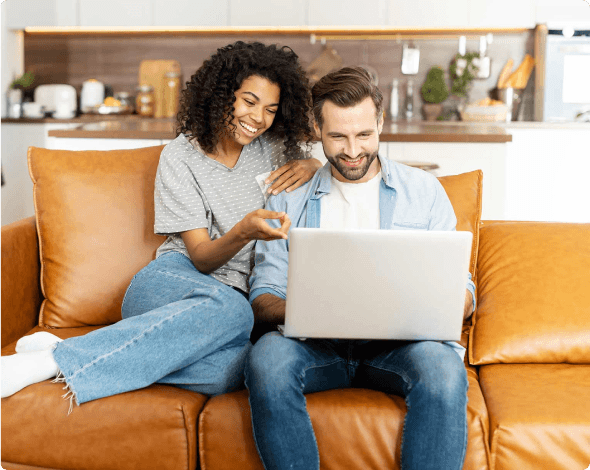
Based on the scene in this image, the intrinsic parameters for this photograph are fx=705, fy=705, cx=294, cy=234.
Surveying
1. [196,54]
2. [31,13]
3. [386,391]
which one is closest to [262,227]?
[386,391]

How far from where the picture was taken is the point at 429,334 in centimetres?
155

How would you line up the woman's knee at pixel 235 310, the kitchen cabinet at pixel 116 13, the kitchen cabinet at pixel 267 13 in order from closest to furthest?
the woman's knee at pixel 235 310 < the kitchen cabinet at pixel 267 13 < the kitchen cabinet at pixel 116 13

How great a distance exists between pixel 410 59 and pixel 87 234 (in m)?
3.41

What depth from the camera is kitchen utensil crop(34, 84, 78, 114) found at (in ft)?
16.1

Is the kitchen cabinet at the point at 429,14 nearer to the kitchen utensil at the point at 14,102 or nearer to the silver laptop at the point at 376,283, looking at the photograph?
the kitchen utensil at the point at 14,102

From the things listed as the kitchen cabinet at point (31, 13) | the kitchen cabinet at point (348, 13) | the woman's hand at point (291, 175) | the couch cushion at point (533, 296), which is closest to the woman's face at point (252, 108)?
the woman's hand at point (291, 175)

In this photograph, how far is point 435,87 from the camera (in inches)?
191

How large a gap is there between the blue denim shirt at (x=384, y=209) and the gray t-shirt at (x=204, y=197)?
72mm

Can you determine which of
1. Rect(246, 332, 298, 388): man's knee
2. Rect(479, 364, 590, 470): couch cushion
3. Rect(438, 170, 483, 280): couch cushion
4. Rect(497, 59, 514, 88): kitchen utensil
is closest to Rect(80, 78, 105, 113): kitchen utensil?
Rect(497, 59, 514, 88): kitchen utensil

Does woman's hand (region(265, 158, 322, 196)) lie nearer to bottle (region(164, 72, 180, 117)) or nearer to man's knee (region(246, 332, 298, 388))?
man's knee (region(246, 332, 298, 388))

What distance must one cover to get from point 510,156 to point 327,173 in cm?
253

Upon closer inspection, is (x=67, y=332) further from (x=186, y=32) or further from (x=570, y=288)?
(x=186, y=32)

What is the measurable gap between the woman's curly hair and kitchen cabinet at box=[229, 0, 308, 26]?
2.74 metres

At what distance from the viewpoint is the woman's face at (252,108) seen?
6.62ft
